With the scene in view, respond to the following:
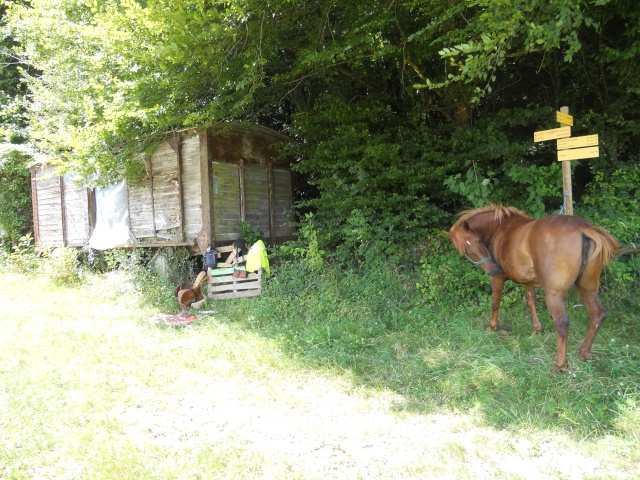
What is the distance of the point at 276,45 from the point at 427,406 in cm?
627

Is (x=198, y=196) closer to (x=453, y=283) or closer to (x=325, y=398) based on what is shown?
(x=453, y=283)

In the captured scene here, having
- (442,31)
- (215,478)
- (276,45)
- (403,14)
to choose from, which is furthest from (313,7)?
(215,478)

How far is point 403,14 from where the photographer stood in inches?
290

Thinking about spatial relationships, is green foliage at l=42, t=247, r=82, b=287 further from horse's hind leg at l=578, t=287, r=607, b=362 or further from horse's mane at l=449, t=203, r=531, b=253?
horse's hind leg at l=578, t=287, r=607, b=362

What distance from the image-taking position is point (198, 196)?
345 inches

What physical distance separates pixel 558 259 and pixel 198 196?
22.1 feet

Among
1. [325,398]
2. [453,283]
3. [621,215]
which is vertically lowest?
A: [325,398]

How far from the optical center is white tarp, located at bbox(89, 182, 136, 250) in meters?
10.1

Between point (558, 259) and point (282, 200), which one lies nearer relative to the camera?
point (558, 259)

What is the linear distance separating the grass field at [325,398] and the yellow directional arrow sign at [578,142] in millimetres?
2038

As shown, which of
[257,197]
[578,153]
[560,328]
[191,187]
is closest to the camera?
[560,328]

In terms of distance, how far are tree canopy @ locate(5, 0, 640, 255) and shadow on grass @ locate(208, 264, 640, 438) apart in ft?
4.45

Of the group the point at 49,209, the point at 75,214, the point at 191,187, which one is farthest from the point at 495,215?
the point at 49,209

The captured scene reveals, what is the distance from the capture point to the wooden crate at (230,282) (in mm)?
7895
